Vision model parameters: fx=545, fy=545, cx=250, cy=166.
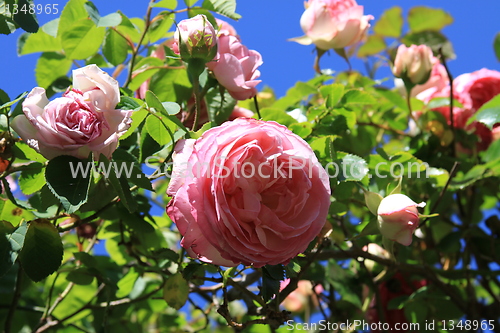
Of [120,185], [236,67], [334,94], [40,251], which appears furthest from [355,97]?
[40,251]

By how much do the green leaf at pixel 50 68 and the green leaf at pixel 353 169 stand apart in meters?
0.58

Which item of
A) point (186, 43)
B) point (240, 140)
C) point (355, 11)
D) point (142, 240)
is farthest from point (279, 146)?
point (355, 11)

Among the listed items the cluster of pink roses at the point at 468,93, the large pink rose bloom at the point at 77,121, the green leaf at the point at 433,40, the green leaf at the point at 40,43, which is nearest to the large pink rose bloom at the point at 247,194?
the large pink rose bloom at the point at 77,121

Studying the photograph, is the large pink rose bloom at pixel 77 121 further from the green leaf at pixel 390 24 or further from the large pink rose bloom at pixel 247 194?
the green leaf at pixel 390 24

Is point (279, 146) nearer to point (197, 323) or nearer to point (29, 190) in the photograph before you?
point (29, 190)

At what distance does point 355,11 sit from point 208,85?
443 millimetres

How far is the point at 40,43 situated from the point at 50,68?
0.05 meters

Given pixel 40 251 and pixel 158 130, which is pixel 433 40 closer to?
pixel 158 130

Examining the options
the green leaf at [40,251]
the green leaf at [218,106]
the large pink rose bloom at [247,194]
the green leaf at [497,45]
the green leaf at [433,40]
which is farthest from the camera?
the green leaf at [433,40]

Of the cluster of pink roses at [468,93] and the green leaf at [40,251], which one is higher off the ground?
the cluster of pink roses at [468,93]

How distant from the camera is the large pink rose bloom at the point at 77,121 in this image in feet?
2.19

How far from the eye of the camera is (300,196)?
24.9 inches

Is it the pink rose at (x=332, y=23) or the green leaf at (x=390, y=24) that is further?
the green leaf at (x=390, y=24)

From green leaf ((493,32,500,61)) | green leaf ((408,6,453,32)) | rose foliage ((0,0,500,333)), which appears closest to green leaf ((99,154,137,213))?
rose foliage ((0,0,500,333))
